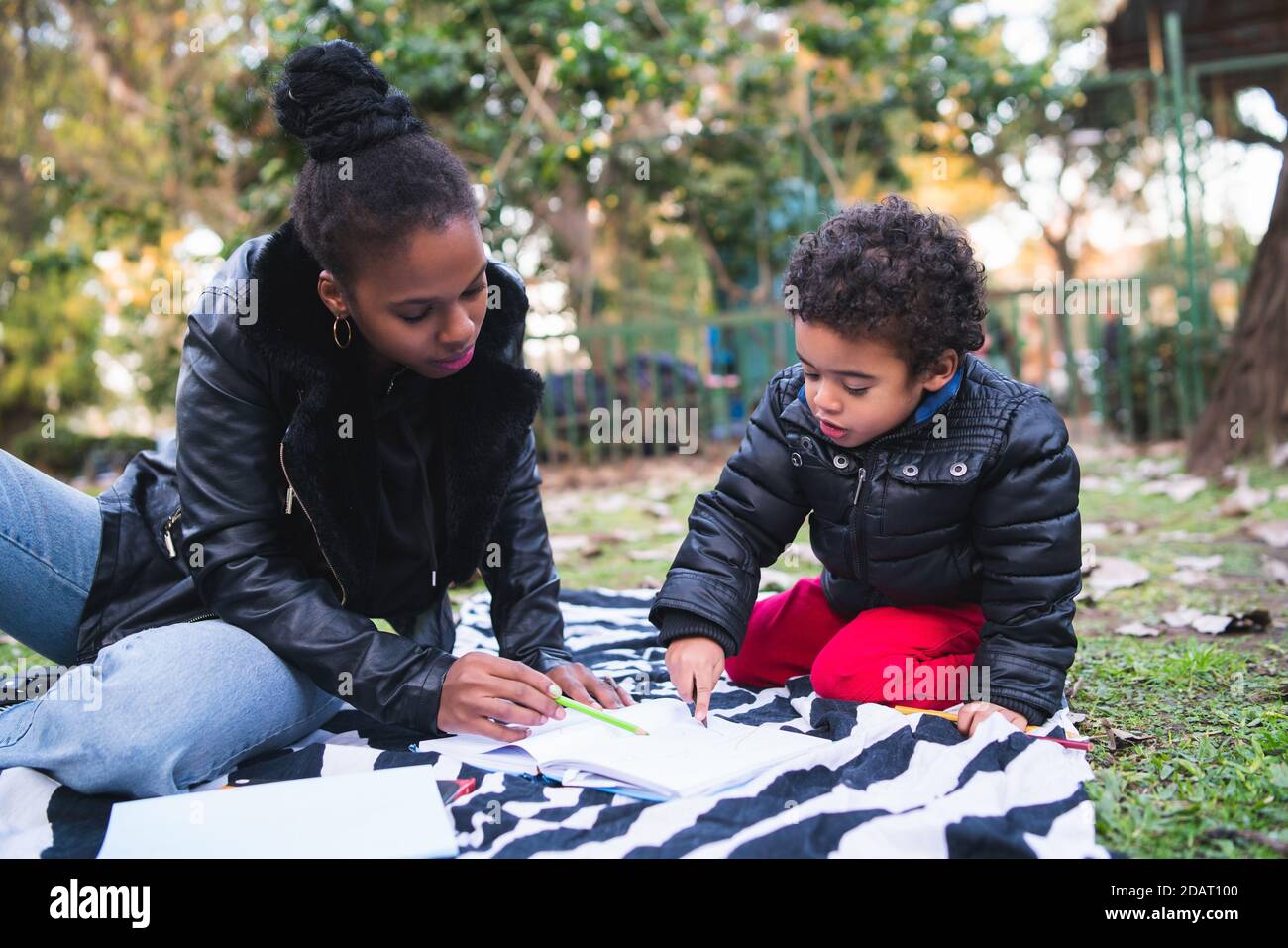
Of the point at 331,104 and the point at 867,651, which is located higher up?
the point at 331,104

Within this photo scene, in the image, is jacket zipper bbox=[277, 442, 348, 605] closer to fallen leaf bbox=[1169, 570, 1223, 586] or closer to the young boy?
the young boy

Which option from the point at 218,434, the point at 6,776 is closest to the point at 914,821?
the point at 218,434

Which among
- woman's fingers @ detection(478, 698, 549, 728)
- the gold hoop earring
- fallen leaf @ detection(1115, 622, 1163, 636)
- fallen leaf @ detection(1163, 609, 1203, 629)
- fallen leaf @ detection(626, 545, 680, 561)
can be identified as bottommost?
fallen leaf @ detection(1115, 622, 1163, 636)

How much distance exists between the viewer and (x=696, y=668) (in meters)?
2.07

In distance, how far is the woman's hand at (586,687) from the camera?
2.10 meters

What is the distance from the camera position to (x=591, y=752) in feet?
6.07

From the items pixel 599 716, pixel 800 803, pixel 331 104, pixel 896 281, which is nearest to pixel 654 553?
pixel 599 716

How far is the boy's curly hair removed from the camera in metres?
2.00

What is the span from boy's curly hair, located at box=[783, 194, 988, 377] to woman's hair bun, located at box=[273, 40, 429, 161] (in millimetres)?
831

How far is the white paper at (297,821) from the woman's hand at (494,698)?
17 cm

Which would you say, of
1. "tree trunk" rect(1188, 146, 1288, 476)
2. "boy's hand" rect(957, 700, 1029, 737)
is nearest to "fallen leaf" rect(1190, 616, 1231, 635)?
"boy's hand" rect(957, 700, 1029, 737)

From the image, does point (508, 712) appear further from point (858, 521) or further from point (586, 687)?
point (858, 521)

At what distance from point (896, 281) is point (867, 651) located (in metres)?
0.77
